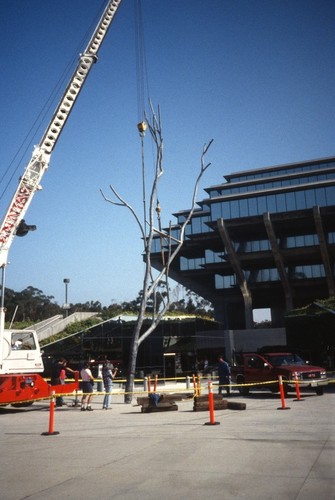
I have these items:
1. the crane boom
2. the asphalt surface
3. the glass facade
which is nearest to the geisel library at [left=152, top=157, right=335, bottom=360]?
the glass facade

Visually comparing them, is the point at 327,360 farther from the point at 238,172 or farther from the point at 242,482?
the point at 238,172

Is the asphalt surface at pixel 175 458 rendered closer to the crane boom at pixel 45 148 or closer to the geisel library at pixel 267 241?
the crane boom at pixel 45 148

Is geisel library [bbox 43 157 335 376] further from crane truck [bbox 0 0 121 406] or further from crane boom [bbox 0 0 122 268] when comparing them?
crane boom [bbox 0 0 122 268]

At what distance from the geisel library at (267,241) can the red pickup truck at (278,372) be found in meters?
33.5

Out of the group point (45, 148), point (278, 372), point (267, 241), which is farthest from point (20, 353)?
point (267, 241)

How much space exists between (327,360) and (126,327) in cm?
1590

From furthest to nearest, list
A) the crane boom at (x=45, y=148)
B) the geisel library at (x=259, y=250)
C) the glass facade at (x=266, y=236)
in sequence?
the glass facade at (x=266, y=236) < the geisel library at (x=259, y=250) < the crane boom at (x=45, y=148)

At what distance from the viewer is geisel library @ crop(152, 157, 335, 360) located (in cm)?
5203

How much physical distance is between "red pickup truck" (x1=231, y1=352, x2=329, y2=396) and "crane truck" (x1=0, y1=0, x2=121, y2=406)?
7.60m

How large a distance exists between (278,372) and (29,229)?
458 inches

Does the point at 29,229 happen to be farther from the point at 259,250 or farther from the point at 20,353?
the point at 259,250

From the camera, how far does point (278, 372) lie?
17219 millimetres

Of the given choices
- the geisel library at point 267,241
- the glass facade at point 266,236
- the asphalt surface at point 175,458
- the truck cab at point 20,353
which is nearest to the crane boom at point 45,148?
the truck cab at point 20,353

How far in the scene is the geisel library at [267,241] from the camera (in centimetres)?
5203
